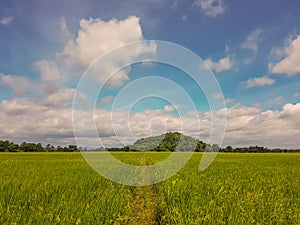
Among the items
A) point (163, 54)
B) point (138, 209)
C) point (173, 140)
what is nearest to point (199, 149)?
point (173, 140)

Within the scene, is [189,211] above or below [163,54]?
below

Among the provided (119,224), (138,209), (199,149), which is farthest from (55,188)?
(199,149)

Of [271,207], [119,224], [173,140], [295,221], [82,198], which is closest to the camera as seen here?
[295,221]

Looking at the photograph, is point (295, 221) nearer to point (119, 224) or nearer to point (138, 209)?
point (119, 224)

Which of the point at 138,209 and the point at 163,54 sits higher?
the point at 163,54

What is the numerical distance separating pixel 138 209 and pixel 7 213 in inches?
148

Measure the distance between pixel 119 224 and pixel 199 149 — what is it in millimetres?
120632

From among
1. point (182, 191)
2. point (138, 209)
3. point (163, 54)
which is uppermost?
point (163, 54)

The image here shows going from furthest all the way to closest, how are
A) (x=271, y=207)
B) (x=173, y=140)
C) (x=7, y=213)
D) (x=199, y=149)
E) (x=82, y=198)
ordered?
(x=199, y=149) < (x=173, y=140) < (x=82, y=198) < (x=271, y=207) < (x=7, y=213)

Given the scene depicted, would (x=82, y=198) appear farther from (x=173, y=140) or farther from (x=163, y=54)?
(x=173, y=140)

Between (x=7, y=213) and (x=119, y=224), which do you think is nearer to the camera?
(x=7, y=213)

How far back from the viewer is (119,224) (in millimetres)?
5273

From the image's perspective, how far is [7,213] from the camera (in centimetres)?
459

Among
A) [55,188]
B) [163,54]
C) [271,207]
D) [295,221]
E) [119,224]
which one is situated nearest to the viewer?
[295,221]
